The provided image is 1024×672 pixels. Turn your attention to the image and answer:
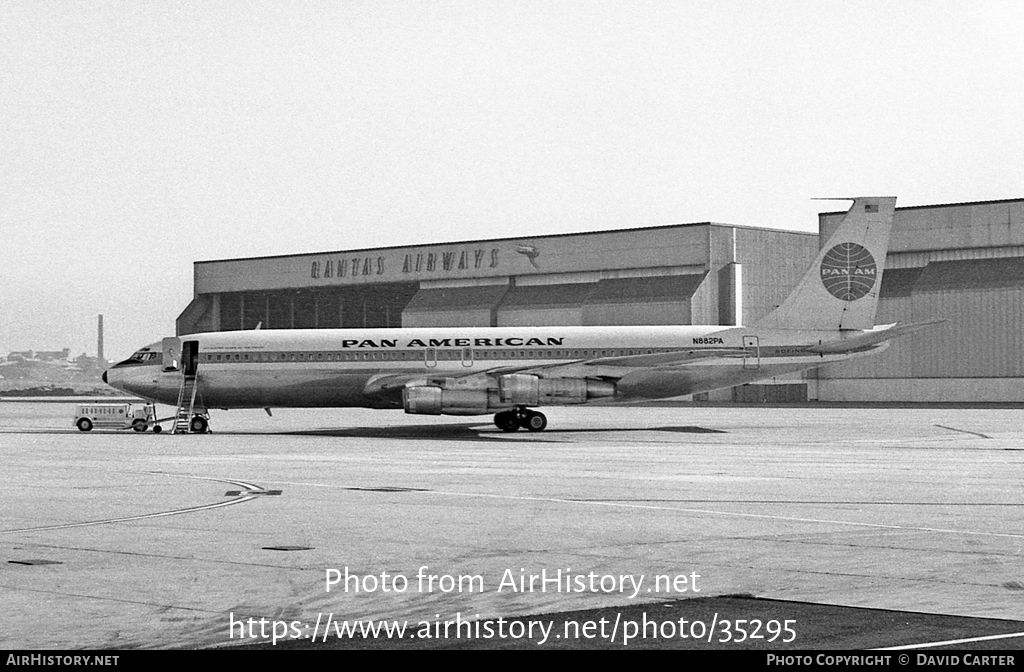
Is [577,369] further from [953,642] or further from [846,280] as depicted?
[953,642]

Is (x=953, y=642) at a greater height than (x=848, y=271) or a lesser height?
lesser

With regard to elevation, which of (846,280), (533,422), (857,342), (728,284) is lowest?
(533,422)

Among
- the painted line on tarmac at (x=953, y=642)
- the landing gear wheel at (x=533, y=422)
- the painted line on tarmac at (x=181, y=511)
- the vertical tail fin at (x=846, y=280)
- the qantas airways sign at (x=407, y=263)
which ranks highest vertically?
the qantas airways sign at (x=407, y=263)

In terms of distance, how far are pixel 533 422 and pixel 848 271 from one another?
49.4 ft

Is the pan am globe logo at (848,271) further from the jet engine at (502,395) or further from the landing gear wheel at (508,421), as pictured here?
the landing gear wheel at (508,421)

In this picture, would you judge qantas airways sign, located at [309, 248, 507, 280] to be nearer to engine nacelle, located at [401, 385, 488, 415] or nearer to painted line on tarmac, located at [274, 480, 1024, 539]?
engine nacelle, located at [401, 385, 488, 415]

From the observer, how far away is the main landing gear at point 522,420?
52.6 m

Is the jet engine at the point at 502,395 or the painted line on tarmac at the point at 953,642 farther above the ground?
the jet engine at the point at 502,395

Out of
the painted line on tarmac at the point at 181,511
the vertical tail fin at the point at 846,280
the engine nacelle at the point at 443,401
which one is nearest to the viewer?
the painted line on tarmac at the point at 181,511

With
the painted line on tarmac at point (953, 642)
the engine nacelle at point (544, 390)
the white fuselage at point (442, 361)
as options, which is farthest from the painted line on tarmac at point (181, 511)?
the white fuselage at point (442, 361)

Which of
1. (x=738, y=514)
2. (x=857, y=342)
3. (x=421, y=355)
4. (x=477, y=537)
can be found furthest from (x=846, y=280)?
(x=477, y=537)

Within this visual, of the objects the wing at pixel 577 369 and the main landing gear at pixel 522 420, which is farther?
the main landing gear at pixel 522 420

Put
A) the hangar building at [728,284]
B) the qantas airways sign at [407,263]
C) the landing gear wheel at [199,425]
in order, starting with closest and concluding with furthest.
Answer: the landing gear wheel at [199,425], the hangar building at [728,284], the qantas airways sign at [407,263]

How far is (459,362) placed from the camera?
174 ft
